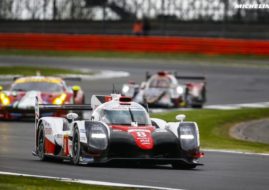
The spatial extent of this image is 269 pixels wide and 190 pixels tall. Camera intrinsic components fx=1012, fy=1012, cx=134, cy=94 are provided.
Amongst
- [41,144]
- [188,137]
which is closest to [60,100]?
[41,144]

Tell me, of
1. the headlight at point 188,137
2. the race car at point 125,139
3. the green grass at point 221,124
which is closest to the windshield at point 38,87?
the green grass at point 221,124

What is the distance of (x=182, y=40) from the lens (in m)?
53.7

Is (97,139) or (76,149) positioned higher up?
(97,139)

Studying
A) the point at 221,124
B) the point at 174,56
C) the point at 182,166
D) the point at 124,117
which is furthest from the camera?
Result: the point at 174,56

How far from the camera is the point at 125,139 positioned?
15641 mm

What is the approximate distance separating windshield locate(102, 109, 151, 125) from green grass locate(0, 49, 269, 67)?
34809 millimetres

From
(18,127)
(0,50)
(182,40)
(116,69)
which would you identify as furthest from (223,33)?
(18,127)

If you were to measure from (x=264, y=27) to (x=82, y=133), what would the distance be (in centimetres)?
3739

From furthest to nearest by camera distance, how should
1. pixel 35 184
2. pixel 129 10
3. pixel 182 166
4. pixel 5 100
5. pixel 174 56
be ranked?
pixel 129 10
pixel 174 56
pixel 5 100
pixel 182 166
pixel 35 184

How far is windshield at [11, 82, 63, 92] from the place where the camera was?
28625 mm

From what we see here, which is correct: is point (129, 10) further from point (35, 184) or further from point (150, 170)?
point (35, 184)

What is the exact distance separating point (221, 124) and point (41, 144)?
10296 millimetres

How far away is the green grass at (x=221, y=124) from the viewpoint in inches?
830

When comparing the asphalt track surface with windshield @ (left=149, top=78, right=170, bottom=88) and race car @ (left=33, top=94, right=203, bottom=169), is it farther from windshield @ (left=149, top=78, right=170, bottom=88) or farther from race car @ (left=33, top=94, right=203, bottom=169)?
windshield @ (left=149, top=78, right=170, bottom=88)
